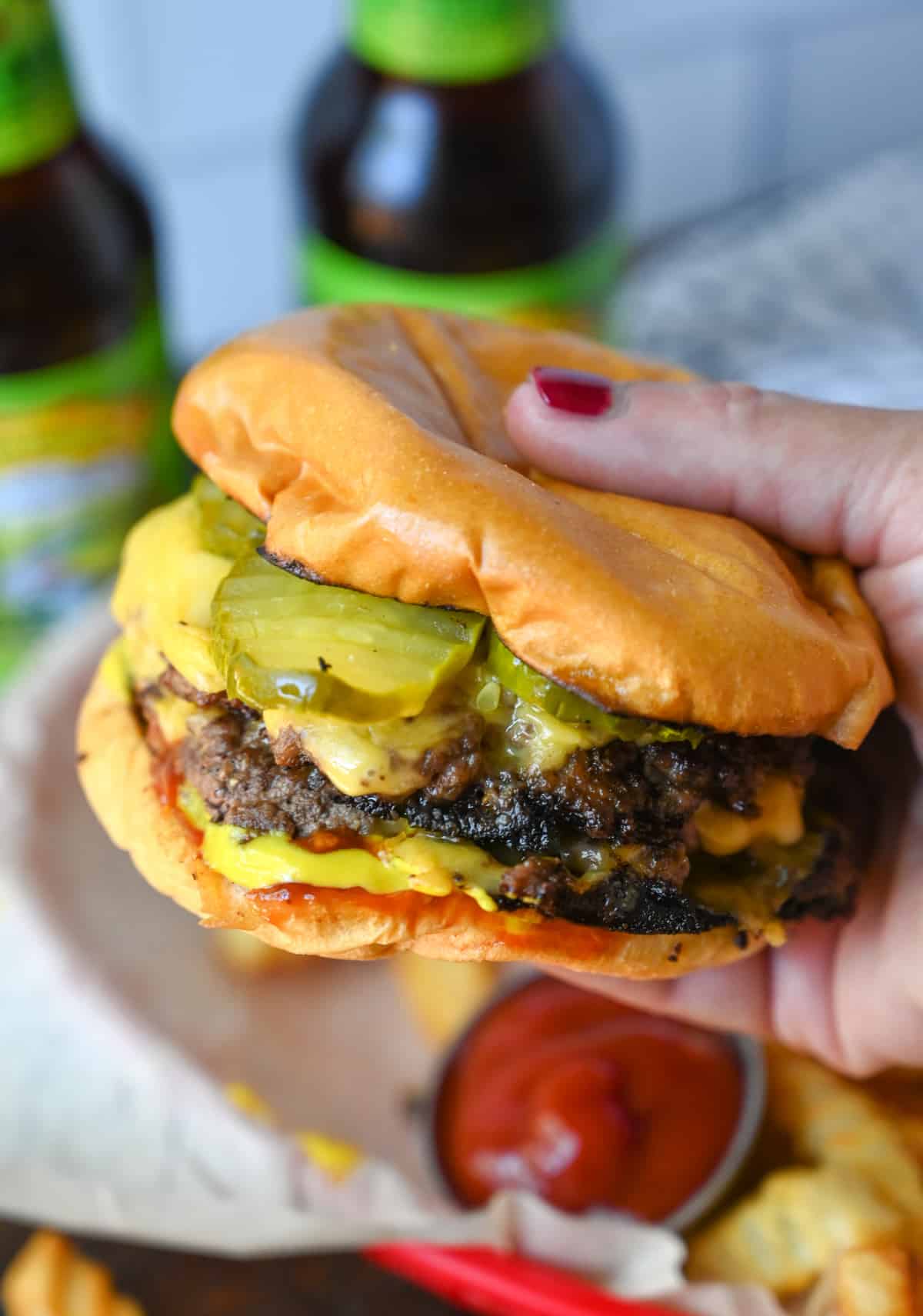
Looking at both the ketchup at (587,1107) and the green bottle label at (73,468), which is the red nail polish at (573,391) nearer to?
the ketchup at (587,1107)

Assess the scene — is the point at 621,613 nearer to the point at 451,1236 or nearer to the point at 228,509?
the point at 228,509

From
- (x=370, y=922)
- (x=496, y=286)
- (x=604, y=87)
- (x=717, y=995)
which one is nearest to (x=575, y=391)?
(x=370, y=922)

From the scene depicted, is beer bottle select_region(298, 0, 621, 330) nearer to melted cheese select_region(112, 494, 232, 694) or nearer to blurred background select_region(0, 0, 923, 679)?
blurred background select_region(0, 0, 923, 679)

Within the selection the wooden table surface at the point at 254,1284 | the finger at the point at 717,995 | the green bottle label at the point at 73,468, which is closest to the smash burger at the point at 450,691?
the finger at the point at 717,995

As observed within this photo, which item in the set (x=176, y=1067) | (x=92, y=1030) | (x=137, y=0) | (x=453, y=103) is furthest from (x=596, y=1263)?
(x=137, y=0)

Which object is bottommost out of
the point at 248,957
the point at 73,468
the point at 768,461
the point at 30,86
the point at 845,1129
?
the point at 248,957

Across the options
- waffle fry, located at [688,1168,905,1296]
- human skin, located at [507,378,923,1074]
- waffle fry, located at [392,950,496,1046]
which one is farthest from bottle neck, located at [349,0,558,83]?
waffle fry, located at [688,1168,905,1296]

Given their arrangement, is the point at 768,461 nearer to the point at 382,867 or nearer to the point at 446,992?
the point at 382,867
